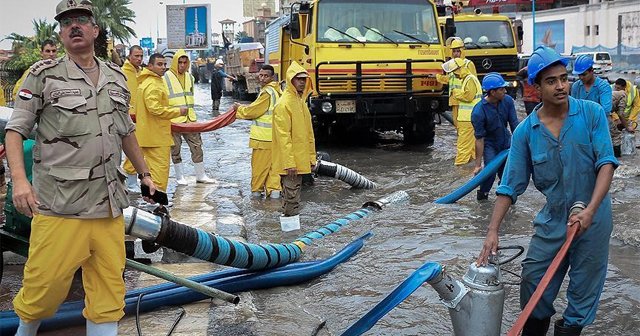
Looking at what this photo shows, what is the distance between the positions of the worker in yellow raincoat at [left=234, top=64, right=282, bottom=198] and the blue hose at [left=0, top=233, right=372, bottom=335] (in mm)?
2979

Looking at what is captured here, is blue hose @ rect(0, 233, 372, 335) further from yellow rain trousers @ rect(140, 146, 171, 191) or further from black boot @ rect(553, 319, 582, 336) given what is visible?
yellow rain trousers @ rect(140, 146, 171, 191)

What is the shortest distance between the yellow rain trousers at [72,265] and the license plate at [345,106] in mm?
9285

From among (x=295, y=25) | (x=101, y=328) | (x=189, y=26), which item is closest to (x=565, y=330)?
(x=101, y=328)

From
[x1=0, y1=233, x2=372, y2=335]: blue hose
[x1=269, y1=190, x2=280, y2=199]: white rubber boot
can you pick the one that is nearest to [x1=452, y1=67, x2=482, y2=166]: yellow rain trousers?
[x1=269, y1=190, x2=280, y2=199]: white rubber boot

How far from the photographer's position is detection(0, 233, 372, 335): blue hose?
4195mm

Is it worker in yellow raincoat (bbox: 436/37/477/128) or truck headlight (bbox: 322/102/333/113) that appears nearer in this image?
worker in yellow raincoat (bbox: 436/37/477/128)

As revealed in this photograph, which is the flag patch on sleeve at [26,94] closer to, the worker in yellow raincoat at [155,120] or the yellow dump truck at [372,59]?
the worker in yellow raincoat at [155,120]

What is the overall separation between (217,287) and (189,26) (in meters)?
28.0

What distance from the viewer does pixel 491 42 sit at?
18.6m

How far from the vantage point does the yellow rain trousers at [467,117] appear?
10.8 meters

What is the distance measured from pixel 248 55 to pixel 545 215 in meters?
26.7

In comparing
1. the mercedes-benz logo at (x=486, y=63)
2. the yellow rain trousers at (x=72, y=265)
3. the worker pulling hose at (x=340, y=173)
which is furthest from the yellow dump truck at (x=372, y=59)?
the yellow rain trousers at (x=72, y=265)

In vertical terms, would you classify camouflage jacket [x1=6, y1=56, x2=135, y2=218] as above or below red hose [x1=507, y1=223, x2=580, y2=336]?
above

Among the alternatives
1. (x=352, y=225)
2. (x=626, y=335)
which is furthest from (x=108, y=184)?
(x=352, y=225)
